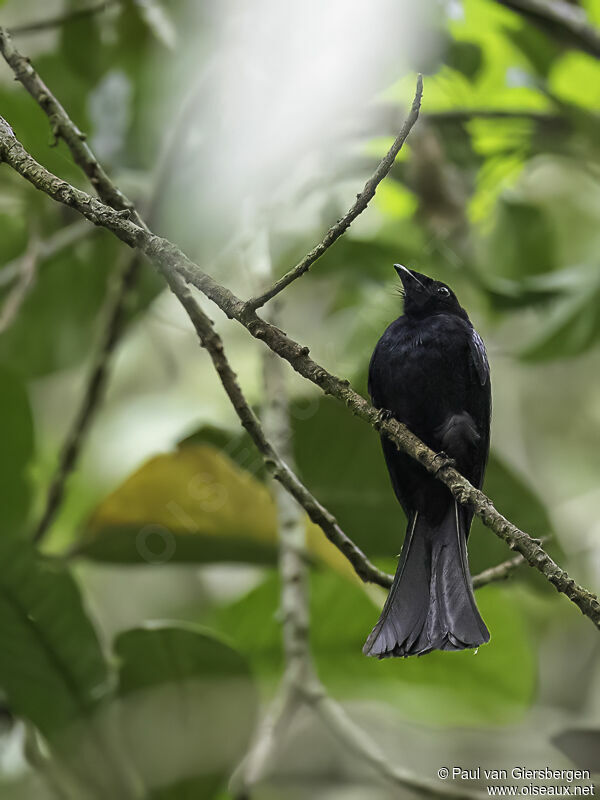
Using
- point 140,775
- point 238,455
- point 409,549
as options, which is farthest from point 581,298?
point 140,775

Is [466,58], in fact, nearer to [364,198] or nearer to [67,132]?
[67,132]

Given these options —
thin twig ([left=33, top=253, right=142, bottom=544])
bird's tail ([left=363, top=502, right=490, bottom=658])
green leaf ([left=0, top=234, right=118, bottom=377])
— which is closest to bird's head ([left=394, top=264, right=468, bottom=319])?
bird's tail ([left=363, top=502, right=490, bottom=658])

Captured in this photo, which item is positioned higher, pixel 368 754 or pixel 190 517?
pixel 190 517

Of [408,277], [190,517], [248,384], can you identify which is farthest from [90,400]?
[408,277]

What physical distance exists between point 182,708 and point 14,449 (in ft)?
3.30

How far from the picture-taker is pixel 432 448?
171 centimetres

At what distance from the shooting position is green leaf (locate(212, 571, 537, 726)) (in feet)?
9.30

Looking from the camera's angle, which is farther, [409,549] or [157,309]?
[157,309]

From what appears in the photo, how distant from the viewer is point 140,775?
2336mm

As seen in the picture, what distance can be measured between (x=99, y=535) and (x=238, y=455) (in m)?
0.48

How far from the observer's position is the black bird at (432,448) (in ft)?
4.21

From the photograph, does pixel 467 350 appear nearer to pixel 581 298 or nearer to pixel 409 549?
pixel 409 549

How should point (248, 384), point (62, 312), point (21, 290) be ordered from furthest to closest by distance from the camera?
point (248, 384) → point (62, 312) → point (21, 290)

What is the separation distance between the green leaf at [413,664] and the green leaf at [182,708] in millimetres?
537
